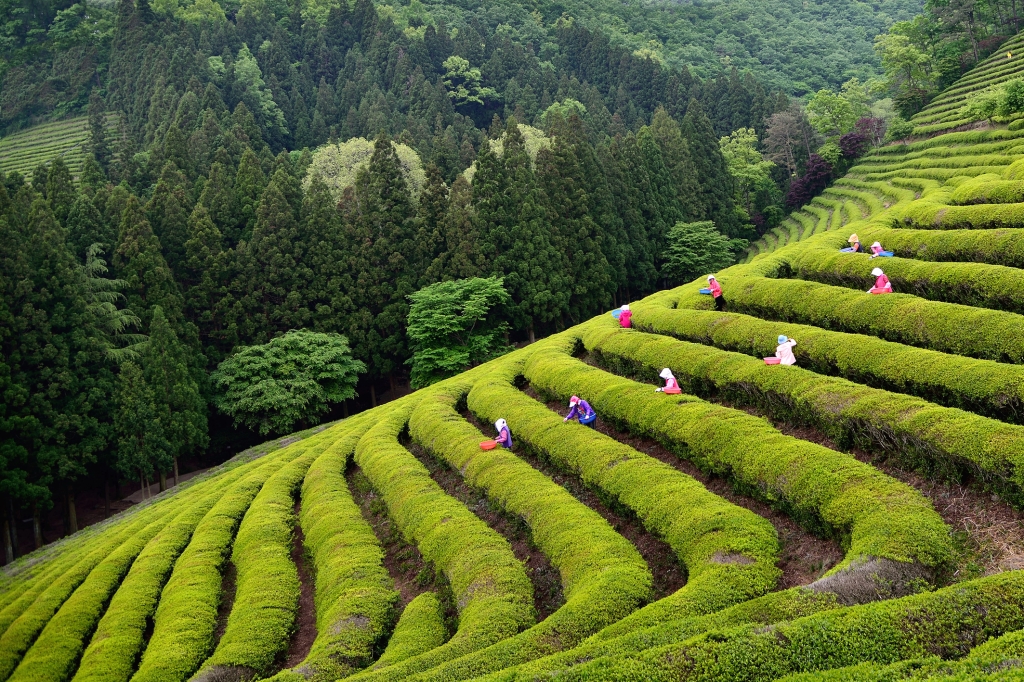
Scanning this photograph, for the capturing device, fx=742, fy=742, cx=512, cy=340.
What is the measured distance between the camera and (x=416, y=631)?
1184 centimetres

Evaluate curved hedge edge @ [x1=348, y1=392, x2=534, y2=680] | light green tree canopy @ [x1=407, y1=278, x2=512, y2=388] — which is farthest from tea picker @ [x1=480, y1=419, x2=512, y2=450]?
light green tree canopy @ [x1=407, y1=278, x2=512, y2=388]

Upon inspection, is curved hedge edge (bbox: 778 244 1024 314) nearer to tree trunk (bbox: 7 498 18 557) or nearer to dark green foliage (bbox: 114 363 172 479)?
dark green foliage (bbox: 114 363 172 479)

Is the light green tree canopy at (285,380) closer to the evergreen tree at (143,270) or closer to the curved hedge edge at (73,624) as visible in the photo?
the evergreen tree at (143,270)

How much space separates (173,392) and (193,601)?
886 inches

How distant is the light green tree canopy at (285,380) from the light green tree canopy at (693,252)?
947 inches

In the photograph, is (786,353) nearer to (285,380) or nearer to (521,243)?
(285,380)

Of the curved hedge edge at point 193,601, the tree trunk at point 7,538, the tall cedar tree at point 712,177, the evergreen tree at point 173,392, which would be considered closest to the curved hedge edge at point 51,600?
the curved hedge edge at point 193,601

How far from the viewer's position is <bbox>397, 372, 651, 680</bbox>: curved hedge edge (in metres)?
9.59

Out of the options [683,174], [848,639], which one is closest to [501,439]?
[848,639]

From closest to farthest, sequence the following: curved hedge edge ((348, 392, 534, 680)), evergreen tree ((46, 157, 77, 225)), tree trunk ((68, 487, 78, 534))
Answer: curved hedge edge ((348, 392, 534, 680))
tree trunk ((68, 487, 78, 534))
evergreen tree ((46, 157, 77, 225))

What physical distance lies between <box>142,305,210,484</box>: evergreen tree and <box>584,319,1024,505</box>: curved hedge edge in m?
24.0

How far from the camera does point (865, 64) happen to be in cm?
11525

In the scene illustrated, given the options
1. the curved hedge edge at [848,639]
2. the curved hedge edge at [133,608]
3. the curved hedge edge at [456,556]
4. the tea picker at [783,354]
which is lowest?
the curved hedge edge at [133,608]

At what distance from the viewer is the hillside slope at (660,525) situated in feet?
28.6
